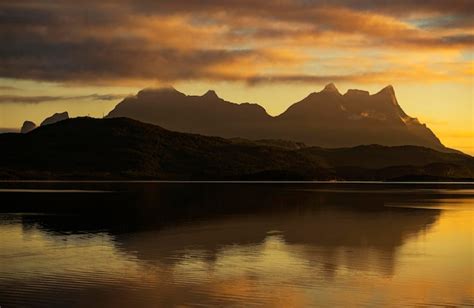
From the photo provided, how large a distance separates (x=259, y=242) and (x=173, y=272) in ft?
46.7

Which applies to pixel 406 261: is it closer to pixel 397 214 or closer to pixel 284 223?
pixel 284 223

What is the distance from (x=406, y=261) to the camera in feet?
127

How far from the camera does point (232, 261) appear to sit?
37.6 metres

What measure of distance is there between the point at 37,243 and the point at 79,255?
22.9 feet

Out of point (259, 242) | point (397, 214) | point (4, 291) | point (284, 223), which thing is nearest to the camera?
point (4, 291)

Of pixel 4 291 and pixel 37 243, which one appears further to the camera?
pixel 37 243

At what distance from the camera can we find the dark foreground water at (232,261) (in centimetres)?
2788

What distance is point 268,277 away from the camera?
107 ft

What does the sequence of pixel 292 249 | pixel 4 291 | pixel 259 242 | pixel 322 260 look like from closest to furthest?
pixel 4 291 → pixel 322 260 → pixel 292 249 → pixel 259 242

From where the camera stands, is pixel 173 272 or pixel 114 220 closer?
pixel 173 272

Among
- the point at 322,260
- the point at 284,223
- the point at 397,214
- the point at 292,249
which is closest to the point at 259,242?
the point at 292,249

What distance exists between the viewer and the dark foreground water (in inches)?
1097

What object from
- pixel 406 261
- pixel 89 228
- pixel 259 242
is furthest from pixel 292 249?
pixel 89 228

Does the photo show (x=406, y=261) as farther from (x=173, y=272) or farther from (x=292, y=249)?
(x=173, y=272)
